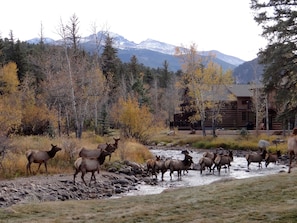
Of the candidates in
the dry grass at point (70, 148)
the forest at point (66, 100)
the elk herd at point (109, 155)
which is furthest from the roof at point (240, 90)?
the elk herd at point (109, 155)

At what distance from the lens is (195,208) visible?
10086mm

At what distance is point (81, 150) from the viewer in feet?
79.3

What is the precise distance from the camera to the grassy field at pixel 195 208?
8555 millimetres

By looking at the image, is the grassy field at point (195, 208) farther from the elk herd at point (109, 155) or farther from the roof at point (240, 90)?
the roof at point (240, 90)

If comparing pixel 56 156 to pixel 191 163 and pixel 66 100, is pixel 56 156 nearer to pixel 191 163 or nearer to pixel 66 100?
pixel 191 163

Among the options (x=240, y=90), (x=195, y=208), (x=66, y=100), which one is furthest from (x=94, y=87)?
(x=240, y=90)

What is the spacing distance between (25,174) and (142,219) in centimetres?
1368

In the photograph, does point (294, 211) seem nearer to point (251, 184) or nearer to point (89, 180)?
point (251, 184)

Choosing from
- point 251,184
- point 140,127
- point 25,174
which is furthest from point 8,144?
point 140,127

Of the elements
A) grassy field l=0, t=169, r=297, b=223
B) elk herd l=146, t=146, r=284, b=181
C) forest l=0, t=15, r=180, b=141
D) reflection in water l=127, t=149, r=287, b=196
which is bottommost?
reflection in water l=127, t=149, r=287, b=196

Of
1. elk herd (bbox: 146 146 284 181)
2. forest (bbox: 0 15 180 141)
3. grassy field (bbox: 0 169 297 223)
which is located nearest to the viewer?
grassy field (bbox: 0 169 297 223)

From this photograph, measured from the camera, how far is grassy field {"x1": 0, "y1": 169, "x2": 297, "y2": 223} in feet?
28.1

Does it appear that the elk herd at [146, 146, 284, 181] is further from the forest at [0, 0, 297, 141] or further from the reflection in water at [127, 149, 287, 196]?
the forest at [0, 0, 297, 141]

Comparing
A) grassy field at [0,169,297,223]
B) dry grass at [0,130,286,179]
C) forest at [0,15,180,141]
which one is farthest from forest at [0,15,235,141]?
grassy field at [0,169,297,223]
